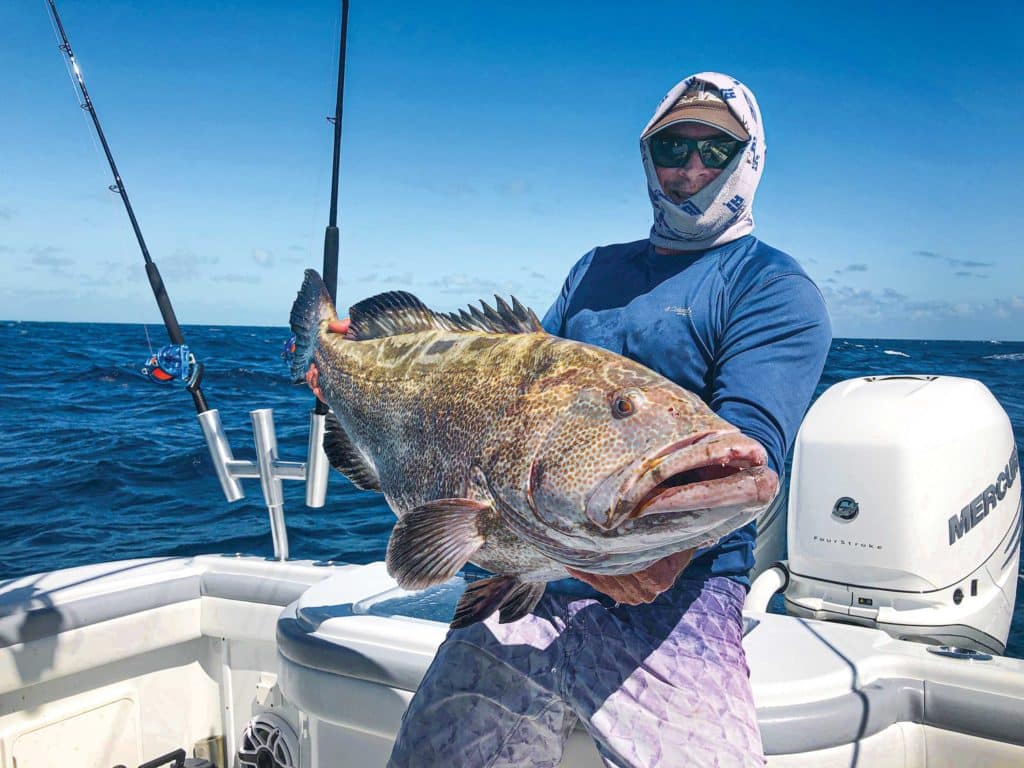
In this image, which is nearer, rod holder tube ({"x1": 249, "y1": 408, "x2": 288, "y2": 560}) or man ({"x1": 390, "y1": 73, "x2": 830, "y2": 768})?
man ({"x1": 390, "y1": 73, "x2": 830, "y2": 768})

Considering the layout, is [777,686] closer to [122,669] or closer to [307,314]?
[307,314]

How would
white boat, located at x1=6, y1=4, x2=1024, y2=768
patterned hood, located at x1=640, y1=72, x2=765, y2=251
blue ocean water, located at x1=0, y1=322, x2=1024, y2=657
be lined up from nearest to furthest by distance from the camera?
patterned hood, located at x1=640, y1=72, x2=765, y2=251
white boat, located at x1=6, y1=4, x2=1024, y2=768
blue ocean water, located at x1=0, y1=322, x2=1024, y2=657

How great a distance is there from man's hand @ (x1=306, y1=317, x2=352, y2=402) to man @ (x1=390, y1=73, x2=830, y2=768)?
0.82 m

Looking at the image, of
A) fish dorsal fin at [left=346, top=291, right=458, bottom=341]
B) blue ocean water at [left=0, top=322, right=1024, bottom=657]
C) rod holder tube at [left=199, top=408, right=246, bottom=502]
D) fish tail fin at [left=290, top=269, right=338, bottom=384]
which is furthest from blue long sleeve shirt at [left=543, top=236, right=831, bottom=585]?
blue ocean water at [left=0, top=322, right=1024, bottom=657]

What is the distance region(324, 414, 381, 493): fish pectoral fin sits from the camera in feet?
7.53

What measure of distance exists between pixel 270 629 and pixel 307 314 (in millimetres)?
1874

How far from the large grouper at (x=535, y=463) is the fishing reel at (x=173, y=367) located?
2.23 meters

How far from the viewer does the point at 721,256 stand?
2.29 meters

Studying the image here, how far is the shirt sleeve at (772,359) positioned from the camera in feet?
6.15

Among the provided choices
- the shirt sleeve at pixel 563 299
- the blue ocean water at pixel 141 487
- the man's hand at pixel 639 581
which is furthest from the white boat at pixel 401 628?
the blue ocean water at pixel 141 487

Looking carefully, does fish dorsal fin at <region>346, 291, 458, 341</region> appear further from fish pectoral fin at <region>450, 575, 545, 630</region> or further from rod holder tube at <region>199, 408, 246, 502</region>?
rod holder tube at <region>199, 408, 246, 502</region>

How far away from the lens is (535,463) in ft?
5.19

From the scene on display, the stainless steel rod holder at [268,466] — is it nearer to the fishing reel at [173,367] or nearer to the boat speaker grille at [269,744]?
the fishing reel at [173,367]

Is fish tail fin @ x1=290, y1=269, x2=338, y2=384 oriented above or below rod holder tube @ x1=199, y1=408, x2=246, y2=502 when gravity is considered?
above
